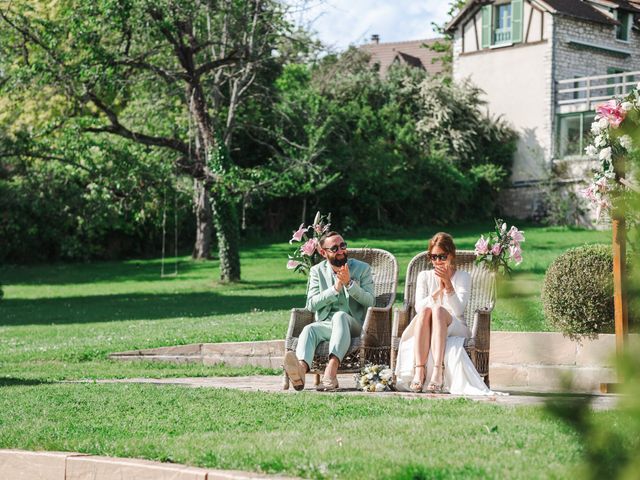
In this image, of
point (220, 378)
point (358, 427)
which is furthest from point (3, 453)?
point (220, 378)

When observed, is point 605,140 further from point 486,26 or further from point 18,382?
point 486,26

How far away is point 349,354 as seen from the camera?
32.8 feet

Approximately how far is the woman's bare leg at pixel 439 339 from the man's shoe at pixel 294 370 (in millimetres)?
1126

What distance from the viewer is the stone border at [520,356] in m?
1.41

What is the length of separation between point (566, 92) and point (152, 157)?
69.3 feet

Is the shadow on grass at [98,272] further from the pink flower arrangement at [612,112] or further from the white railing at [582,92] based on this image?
the pink flower arrangement at [612,112]

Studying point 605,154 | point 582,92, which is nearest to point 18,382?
point 605,154

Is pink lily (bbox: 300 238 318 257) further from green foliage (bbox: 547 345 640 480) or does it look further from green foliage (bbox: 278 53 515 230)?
green foliage (bbox: 278 53 515 230)

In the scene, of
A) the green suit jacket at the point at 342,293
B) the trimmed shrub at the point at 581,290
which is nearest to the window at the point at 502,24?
the trimmed shrub at the point at 581,290

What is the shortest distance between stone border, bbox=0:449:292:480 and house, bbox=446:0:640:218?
1453 inches

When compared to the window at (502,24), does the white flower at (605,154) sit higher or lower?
lower

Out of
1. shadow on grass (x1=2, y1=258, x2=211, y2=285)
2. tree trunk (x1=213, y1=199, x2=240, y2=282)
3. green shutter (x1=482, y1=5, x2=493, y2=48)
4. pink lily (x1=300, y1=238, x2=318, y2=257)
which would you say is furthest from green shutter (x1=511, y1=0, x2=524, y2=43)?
pink lily (x1=300, y1=238, x2=318, y2=257)

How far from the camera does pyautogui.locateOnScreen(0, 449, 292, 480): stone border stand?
5511 millimetres

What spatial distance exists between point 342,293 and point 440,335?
4.00 ft
